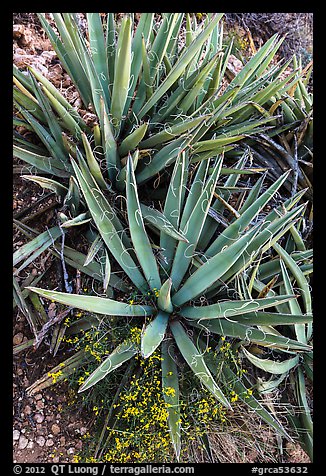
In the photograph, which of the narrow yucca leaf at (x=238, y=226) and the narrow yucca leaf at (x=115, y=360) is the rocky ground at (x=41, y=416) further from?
the narrow yucca leaf at (x=238, y=226)

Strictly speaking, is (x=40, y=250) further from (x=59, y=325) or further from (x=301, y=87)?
(x=301, y=87)

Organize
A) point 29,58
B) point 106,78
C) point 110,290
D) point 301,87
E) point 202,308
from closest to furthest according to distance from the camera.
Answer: point 202,308 < point 110,290 < point 106,78 < point 29,58 < point 301,87

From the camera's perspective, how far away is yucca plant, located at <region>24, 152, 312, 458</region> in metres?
1.78

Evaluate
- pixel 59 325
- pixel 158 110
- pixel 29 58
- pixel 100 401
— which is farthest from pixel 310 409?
pixel 29 58

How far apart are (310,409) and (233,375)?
506 mm

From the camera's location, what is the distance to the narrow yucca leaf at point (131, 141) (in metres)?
1.96

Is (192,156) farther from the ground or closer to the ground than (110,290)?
farther from the ground

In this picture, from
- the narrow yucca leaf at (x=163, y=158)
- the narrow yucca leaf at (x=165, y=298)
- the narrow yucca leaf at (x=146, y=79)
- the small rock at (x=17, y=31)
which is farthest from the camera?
the small rock at (x=17, y=31)

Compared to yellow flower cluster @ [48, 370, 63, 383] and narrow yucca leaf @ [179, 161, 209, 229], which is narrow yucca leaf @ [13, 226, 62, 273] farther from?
narrow yucca leaf @ [179, 161, 209, 229]

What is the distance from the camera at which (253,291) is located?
222 centimetres

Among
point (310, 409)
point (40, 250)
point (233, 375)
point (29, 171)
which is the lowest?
point (310, 409)

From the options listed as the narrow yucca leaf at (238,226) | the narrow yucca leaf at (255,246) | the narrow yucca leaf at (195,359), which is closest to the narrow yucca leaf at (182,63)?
the narrow yucca leaf at (238,226)

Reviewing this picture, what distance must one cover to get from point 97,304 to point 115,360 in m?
0.23

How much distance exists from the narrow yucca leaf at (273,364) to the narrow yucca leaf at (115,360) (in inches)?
18.7
